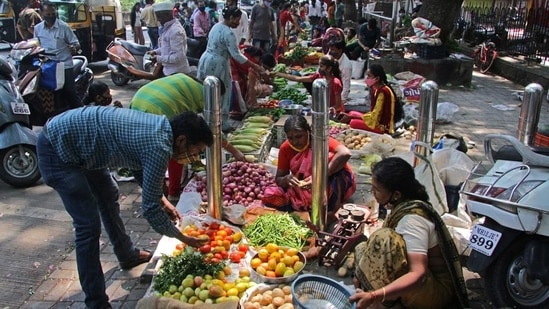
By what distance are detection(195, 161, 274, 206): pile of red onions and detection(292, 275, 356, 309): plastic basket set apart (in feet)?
6.06

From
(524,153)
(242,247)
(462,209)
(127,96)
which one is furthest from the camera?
(127,96)

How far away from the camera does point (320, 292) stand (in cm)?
326

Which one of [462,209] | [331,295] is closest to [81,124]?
[331,295]

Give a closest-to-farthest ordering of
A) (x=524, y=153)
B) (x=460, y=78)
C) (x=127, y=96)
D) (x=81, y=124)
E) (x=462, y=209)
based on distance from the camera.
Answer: (x=81, y=124) → (x=524, y=153) → (x=462, y=209) → (x=127, y=96) → (x=460, y=78)

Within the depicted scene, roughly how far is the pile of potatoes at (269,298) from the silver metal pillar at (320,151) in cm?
90

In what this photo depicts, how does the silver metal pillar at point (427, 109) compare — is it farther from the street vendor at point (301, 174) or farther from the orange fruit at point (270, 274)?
the orange fruit at point (270, 274)

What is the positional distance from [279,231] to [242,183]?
47.9 inches

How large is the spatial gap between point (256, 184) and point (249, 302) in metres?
2.11

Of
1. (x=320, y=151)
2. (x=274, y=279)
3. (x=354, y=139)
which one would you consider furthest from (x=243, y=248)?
(x=354, y=139)

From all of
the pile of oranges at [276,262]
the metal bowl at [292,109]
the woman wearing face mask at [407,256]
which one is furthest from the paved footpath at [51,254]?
the metal bowl at [292,109]

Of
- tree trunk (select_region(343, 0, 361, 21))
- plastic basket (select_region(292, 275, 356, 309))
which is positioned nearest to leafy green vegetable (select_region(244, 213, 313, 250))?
plastic basket (select_region(292, 275, 356, 309))

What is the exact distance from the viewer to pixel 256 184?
A: 5.32 meters

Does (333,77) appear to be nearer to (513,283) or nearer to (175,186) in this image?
(175,186)

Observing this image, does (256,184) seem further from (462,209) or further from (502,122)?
(502,122)
